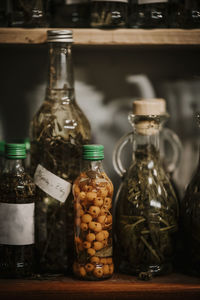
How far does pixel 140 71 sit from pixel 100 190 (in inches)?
15.6

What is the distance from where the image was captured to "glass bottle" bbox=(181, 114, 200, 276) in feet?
2.72

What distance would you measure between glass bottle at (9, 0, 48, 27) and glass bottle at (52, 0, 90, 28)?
0.20 feet

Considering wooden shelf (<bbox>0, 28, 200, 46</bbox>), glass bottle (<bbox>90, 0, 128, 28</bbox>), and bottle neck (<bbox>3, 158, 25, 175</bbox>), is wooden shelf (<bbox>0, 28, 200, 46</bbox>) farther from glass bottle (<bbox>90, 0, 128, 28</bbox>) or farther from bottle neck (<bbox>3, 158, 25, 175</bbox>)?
bottle neck (<bbox>3, 158, 25, 175</bbox>)

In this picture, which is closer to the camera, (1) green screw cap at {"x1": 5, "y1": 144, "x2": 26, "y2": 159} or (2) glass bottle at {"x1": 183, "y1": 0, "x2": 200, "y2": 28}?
(1) green screw cap at {"x1": 5, "y1": 144, "x2": 26, "y2": 159}

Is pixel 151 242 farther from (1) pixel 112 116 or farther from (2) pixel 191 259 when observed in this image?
(1) pixel 112 116

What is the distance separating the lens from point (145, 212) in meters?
0.82

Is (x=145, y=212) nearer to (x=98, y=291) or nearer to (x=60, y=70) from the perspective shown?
(x=98, y=291)

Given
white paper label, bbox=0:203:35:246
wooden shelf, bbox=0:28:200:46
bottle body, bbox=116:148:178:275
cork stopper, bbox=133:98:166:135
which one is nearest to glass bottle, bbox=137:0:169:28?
wooden shelf, bbox=0:28:200:46

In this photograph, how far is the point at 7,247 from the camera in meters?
0.81

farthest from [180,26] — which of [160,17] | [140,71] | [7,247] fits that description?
[7,247]

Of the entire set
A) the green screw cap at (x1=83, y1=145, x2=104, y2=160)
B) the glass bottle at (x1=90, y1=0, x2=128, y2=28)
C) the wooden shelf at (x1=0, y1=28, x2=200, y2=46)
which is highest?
the glass bottle at (x1=90, y1=0, x2=128, y2=28)

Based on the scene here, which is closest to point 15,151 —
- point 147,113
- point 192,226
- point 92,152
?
point 92,152

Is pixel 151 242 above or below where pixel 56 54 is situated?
below

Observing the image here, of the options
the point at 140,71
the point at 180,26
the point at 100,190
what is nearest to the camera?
the point at 100,190
